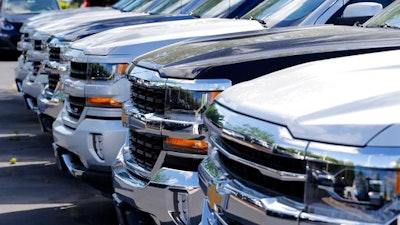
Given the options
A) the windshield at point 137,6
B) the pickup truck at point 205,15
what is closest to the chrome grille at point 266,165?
the pickup truck at point 205,15

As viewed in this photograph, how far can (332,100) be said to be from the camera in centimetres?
358

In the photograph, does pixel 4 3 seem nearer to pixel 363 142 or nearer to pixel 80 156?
pixel 80 156

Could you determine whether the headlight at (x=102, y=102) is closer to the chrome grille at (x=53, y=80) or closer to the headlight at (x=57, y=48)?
the headlight at (x=57, y=48)

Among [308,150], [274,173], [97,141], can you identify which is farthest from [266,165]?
[97,141]

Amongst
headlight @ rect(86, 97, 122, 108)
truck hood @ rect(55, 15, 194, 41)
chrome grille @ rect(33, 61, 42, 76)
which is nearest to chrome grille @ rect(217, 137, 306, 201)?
headlight @ rect(86, 97, 122, 108)

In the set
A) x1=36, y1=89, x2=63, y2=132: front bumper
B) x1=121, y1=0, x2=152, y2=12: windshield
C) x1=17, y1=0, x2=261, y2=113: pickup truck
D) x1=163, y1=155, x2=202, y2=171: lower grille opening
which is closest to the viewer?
x1=163, y1=155, x2=202, y2=171: lower grille opening

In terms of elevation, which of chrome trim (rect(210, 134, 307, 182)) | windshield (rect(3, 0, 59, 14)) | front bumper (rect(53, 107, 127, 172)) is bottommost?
windshield (rect(3, 0, 59, 14))

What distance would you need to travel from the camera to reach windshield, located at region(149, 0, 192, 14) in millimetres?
11781

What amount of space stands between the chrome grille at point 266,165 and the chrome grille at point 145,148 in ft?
4.61

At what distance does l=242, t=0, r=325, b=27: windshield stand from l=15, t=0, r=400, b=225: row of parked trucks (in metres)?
0.02

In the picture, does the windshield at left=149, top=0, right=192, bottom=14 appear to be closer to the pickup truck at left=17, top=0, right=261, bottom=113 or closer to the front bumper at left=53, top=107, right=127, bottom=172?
the pickup truck at left=17, top=0, right=261, bottom=113

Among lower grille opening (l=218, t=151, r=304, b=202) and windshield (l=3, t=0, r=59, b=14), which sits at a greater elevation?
lower grille opening (l=218, t=151, r=304, b=202)

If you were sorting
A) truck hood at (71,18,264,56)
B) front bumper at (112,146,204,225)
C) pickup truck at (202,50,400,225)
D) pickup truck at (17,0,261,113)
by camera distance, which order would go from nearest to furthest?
pickup truck at (202,50,400,225), front bumper at (112,146,204,225), truck hood at (71,18,264,56), pickup truck at (17,0,261,113)

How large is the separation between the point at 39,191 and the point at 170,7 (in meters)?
4.63
